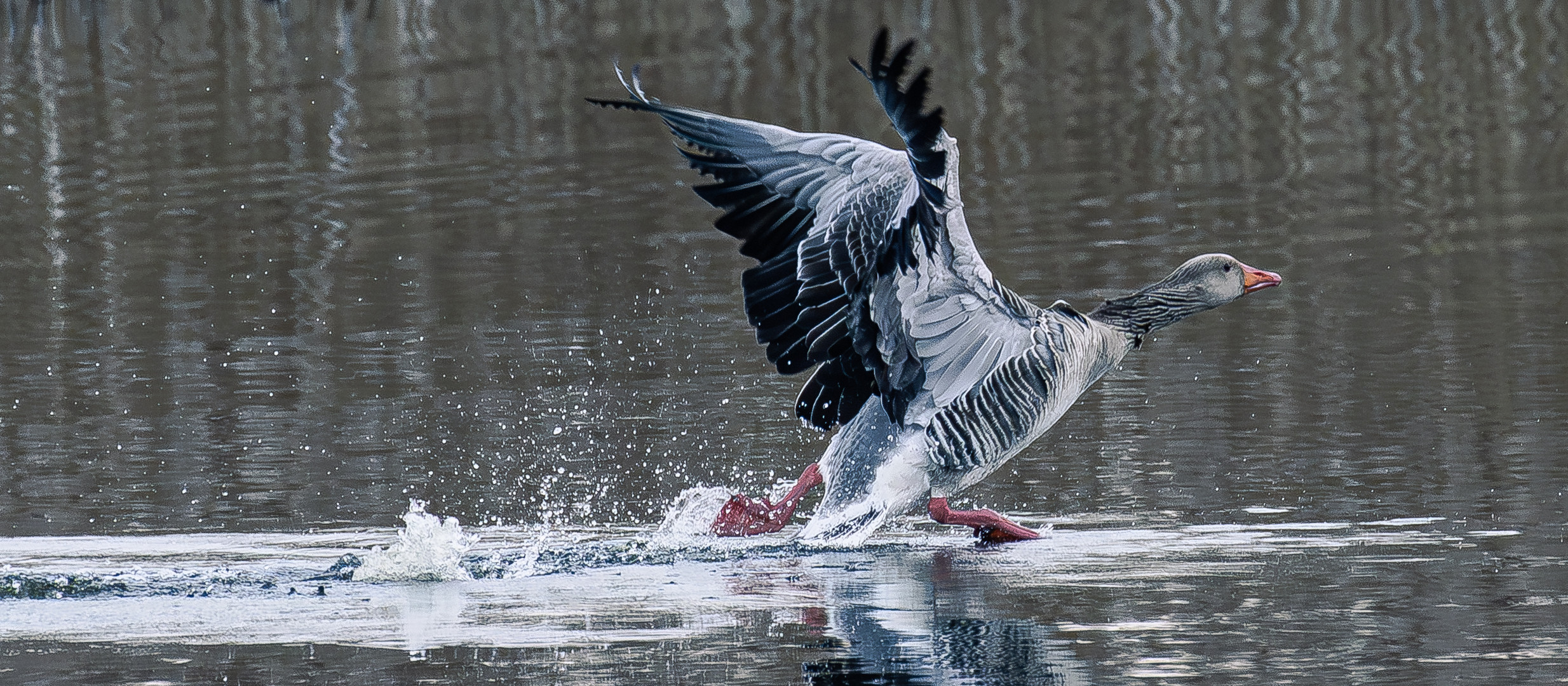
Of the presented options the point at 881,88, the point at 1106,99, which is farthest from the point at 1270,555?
the point at 1106,99

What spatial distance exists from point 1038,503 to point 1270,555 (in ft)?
4.89

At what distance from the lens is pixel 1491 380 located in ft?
37.5

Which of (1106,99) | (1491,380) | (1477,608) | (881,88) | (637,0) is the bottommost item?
(1477,608)

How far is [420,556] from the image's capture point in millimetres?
7578

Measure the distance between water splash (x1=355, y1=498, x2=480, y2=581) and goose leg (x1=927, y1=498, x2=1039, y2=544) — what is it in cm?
180

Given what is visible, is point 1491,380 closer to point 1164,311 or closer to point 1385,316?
point 1385,316

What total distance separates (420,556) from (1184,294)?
3.21m

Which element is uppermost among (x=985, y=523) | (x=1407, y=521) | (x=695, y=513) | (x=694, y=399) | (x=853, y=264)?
(x=853, y=264)

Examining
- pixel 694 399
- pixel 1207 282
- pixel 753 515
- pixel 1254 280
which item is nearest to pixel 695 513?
pixel 753 515

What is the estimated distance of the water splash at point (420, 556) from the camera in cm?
750

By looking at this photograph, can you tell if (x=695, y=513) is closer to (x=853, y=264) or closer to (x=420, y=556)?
(x=853, y=264)

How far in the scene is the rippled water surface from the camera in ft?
21.3

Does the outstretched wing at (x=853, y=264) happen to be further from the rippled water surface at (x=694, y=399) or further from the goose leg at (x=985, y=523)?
the rippled water surface at (x=694, y=399)

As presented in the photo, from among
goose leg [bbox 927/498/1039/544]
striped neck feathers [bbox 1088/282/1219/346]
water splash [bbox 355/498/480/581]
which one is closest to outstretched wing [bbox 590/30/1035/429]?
goose leg [bbox 927/498/1039/544]
